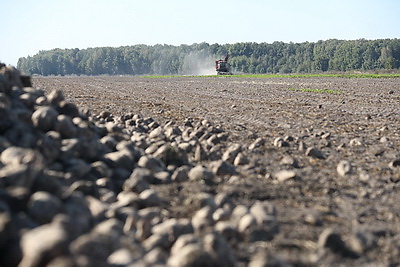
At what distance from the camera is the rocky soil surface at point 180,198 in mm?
2598

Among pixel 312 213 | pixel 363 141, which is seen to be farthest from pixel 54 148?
pixel 363 141

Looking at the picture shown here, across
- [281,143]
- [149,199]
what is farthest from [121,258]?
[281,143]

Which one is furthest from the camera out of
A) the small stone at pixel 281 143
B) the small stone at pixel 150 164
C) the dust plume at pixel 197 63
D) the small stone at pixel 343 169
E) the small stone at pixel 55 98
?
the dust plume at pixel 197 63

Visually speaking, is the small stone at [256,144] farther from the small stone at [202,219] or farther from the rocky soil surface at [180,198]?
the small stone at [202,219]

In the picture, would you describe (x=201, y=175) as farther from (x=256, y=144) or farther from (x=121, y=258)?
(x=256, y=144)

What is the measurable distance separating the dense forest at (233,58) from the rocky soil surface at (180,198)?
296 feet

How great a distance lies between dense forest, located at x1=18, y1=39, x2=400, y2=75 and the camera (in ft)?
346

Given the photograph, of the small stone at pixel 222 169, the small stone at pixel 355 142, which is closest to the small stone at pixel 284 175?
the small stone at pixel 222 169

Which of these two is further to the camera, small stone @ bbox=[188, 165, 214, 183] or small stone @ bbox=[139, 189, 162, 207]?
small stone @ bbox=[188, 165, 214, 183]

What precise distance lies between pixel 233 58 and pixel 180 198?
12533cm

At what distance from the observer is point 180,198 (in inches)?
160

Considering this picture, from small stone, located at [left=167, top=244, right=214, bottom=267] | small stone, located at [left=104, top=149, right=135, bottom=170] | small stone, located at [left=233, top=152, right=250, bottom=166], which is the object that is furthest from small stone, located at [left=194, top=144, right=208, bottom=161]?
small stone, located at [left=167, top=244, right=214, bottom=267]

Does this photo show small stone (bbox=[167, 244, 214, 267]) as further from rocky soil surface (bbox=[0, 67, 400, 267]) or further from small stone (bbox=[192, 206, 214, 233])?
small stone (bbox=[192, 206, 214, 233])

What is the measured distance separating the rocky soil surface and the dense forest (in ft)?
296
